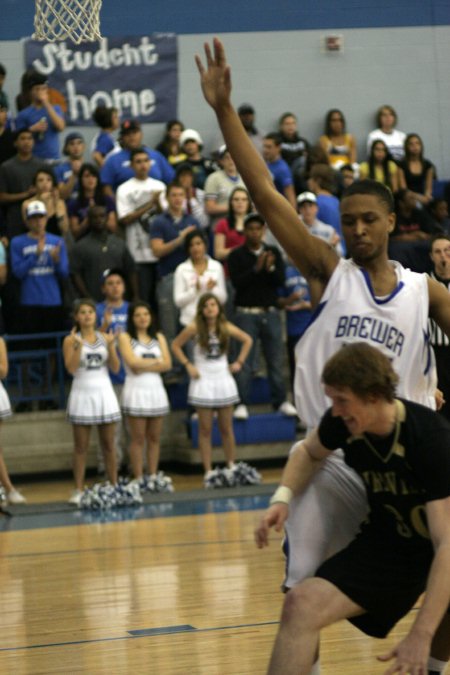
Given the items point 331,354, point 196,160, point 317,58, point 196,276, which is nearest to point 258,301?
point 196,276

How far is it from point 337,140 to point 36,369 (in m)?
5.74

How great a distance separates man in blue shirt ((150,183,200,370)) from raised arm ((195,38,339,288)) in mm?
8269

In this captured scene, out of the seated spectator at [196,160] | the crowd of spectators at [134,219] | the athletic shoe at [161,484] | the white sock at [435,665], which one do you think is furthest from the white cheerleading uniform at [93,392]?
the white sock at [435,665]

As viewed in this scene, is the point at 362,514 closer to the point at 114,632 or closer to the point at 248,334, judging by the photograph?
the point at 114,632

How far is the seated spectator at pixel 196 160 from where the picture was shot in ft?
47.1

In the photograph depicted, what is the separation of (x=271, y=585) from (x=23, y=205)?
21.1 ft

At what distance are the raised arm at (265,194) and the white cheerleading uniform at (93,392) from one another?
7147 mm

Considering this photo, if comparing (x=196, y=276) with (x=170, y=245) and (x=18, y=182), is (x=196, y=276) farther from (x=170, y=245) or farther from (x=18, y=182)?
(x=18, y=182)

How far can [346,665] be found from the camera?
5.35 metres

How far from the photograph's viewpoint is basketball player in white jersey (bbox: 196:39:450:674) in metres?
4.12

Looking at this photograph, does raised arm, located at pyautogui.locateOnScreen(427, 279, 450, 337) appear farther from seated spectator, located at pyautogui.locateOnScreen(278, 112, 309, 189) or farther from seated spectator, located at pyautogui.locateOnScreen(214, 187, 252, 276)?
seated spectator, located at pyautogui.locateOnScreen(278, 112, 309, 189)

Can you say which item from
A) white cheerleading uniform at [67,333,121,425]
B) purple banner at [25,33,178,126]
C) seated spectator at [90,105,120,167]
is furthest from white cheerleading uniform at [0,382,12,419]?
purple banner at [25,33,178,126]

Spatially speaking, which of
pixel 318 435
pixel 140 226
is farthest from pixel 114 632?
pixel 140 226

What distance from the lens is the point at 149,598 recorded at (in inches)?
276
